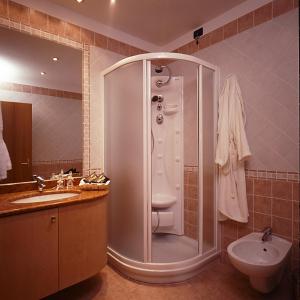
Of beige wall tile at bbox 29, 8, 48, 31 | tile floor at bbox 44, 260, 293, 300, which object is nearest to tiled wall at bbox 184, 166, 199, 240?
tile floor at bbox 44, 260, 293, 300

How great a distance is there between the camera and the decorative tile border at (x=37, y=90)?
5.87 ft

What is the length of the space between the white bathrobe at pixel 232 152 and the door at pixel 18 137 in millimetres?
1757

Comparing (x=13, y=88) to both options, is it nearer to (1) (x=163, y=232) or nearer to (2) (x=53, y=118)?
(2) (x=53, y=118)

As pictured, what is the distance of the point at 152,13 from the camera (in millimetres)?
2164

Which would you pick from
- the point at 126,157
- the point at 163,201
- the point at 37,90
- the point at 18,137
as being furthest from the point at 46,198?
the point at 163,201

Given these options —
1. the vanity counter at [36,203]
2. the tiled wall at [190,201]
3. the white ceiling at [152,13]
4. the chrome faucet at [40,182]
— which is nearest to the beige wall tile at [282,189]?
the tiled wall at [190,201]

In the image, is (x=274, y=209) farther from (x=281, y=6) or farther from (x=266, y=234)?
(x=281, y=6)

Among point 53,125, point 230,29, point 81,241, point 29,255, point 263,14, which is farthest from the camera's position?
point 230,29

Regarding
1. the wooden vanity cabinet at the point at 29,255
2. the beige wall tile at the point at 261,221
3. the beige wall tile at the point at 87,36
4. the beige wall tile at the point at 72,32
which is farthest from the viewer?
the beige wall tile at the point at 87,36

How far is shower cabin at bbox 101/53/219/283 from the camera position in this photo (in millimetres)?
1894

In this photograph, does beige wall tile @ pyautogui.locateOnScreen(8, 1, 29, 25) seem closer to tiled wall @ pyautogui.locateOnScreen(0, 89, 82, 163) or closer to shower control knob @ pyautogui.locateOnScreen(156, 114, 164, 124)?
tiled wall @ pyautogui.locateOnScreen(0, 89, 82, 163)

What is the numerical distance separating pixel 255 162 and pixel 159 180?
45.4 inches

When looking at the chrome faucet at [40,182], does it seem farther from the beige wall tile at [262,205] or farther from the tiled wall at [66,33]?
the beige wall tile at [262,205]

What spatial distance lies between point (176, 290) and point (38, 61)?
2.36 metres
